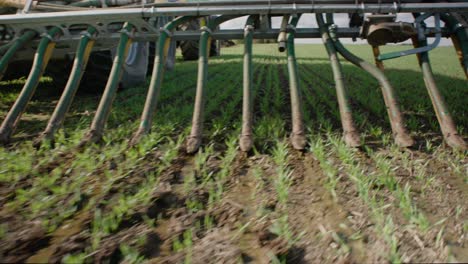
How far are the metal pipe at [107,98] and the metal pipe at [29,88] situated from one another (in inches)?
17.2

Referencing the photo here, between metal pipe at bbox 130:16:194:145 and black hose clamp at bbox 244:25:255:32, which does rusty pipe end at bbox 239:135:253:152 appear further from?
black hose clamp at bbox 244:25:255:32

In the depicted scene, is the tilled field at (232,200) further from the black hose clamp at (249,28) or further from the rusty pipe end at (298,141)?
the black hose clamp at (249,28)

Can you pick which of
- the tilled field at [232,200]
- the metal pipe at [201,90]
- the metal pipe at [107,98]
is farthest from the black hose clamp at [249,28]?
the metal pipe at [107,98]

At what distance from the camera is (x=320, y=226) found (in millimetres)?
1056

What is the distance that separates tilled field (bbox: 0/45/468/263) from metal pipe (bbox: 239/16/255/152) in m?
0.08

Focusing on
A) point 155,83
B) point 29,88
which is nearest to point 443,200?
point 155,83

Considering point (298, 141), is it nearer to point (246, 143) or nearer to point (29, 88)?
point (246, 143)

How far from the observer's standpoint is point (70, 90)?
1935 mm

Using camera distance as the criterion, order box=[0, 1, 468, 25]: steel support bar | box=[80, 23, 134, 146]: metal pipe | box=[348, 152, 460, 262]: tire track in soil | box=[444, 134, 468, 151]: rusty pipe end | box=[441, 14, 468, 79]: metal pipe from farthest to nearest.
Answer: box=[0, 1, 468, 25]: steel support bar
box=[441, 14, 468, 79]: metal pipe
box=[80, 23, 134, 146]: metal pipe
box=[444, 134, 468, 151]: rusty pipe end
box=[348, 152, 460, 262]: tire track in soil

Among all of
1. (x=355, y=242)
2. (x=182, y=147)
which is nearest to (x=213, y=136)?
(x=182, y=147)

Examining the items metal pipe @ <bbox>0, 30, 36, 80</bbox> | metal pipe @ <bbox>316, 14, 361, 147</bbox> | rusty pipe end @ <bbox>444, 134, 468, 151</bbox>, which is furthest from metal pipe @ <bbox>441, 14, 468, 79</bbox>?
metal pipe @ <bbox>0, 30, 36, 80</bbox>

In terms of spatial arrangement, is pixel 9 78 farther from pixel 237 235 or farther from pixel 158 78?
pixel 237 235

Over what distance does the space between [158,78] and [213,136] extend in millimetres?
481

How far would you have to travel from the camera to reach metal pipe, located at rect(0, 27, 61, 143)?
179cm
